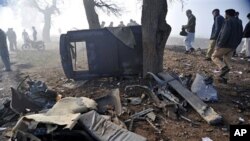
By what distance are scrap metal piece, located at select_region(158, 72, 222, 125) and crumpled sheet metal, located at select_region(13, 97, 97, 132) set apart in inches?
75.1

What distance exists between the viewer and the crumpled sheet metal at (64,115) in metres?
4.80

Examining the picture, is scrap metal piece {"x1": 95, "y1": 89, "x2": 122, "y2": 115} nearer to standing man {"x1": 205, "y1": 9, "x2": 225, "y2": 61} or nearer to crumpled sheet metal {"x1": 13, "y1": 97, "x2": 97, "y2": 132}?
crumpled sheet metal {"x1": 13, "y1": 97, "x2": 97, "y2": 132}

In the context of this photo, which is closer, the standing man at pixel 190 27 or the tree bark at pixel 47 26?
the standing man at pixel 190 27

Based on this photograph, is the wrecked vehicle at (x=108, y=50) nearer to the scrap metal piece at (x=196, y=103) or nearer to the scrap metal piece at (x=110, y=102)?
the scrap metal piece at (x=196, y=103)

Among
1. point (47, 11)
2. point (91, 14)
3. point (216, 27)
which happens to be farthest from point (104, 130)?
point (47, 11)

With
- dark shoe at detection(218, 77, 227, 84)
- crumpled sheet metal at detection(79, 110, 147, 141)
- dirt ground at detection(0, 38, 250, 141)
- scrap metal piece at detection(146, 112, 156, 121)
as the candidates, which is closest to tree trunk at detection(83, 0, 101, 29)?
dirt ground at detection(0, 38, 250, 141)

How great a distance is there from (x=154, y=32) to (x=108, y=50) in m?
1.51

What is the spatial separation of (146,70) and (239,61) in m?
4.55

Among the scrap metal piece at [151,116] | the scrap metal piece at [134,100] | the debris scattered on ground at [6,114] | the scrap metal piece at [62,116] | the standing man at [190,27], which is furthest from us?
the standing man at [190,27]

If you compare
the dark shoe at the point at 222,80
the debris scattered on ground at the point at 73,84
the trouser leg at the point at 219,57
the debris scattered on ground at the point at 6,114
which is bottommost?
the debris scattered on ground at the point at 6,114

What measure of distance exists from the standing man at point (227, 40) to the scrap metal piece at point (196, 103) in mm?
1635

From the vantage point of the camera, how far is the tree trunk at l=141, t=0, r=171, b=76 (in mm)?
7633

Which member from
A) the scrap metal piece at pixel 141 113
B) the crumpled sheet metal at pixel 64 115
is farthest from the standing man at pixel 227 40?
the crumpled sheet metal at pixel 64 115

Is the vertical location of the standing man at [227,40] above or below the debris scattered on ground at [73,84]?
above
